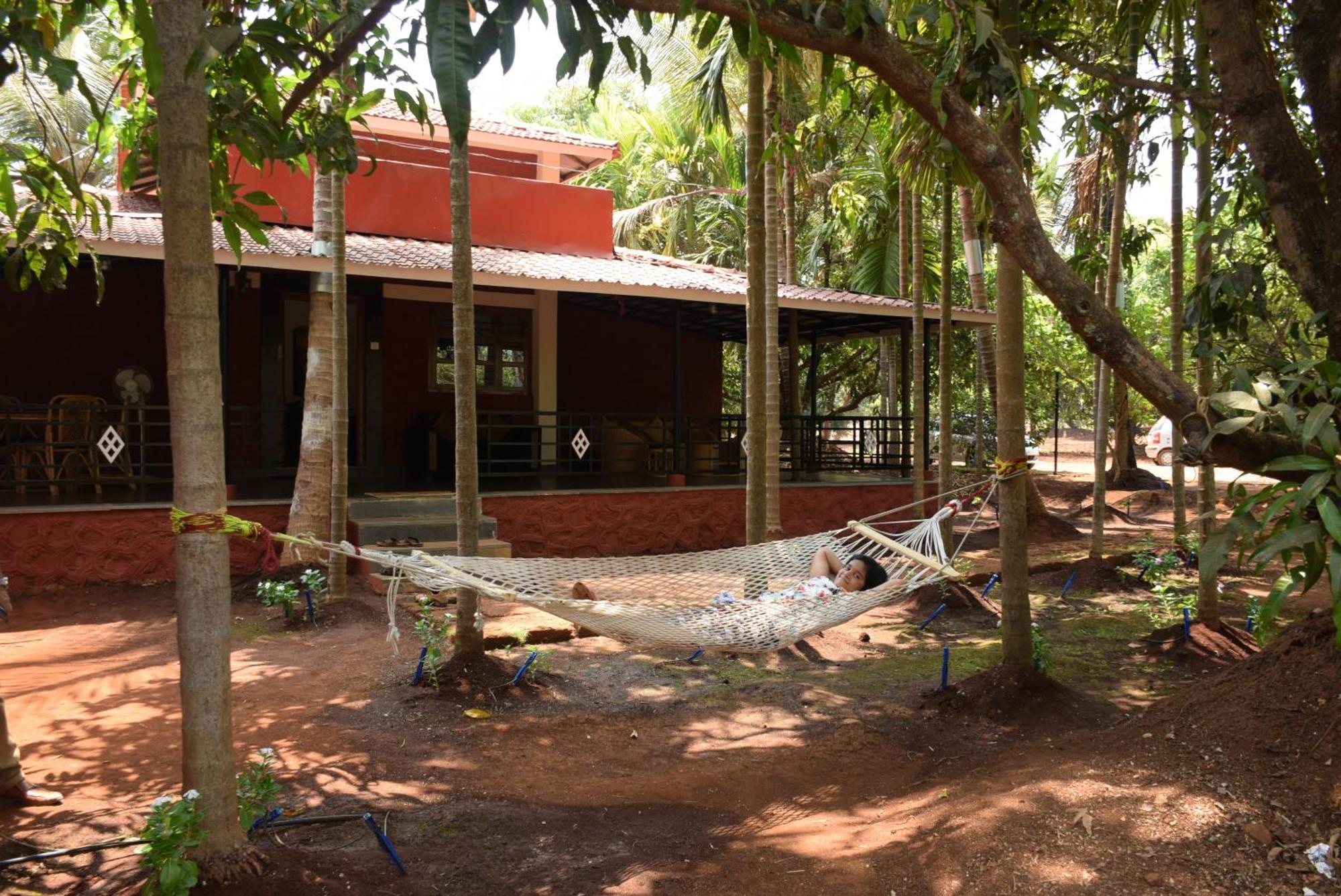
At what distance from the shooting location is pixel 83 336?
900cm

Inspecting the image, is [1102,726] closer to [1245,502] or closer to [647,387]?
[1245,502]

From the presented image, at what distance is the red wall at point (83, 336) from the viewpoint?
8.74 metres

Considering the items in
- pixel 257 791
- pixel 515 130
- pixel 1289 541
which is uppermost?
pixel 515 130

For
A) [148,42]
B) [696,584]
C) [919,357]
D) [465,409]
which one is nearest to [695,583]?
[696,584]

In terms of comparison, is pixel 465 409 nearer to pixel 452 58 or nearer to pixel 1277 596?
pixel 452 58

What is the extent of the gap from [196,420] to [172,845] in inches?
41.2

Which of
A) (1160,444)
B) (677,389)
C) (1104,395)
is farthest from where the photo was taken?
Answer: (1160,444)

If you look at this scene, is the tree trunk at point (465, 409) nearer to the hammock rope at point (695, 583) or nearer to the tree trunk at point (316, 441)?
the hammock rope at point (695, 583)

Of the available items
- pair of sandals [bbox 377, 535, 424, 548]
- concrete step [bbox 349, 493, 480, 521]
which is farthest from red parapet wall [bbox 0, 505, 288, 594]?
pair of sandals [bbox 377, 535, 424, 548]

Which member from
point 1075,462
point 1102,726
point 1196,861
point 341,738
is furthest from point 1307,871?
point 1075,462

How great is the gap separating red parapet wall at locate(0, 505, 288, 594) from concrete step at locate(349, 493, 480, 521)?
0.80m

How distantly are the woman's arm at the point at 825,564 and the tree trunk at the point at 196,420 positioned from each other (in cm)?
343

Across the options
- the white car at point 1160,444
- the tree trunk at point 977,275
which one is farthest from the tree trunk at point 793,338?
the white car at point 1160,444

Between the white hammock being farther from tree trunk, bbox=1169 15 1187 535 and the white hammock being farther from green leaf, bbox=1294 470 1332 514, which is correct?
green leaf, bbox=1294 470 1332 514
